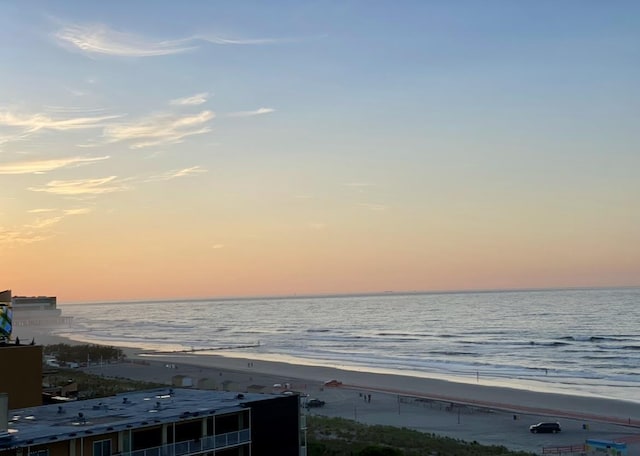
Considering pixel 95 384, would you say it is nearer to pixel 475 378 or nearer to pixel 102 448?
pixel 475 378

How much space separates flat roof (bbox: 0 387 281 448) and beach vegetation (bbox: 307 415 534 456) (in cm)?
1017

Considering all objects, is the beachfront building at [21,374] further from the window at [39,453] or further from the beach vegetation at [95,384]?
the beach vegetation at [95,384]

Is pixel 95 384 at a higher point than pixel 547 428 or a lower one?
higher

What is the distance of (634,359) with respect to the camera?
3465 inches

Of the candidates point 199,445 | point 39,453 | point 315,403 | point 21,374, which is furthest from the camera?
point 315,403

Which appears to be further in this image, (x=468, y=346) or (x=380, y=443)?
(x=468, y=346)

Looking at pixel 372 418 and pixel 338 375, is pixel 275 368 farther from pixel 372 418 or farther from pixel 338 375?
pixel 372 418

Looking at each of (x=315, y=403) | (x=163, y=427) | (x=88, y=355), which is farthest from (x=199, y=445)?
(x=88, y=355)

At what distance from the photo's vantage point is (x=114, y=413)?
966 inches

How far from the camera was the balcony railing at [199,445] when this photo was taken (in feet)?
73.7

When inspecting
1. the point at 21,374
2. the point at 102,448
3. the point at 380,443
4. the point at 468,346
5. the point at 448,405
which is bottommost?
the point at 448,405

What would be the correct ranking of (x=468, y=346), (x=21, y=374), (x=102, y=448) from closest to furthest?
(x=102, y=448) < (x=21, y=374) < (x=468, y=346)

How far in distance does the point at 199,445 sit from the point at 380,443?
791 inches

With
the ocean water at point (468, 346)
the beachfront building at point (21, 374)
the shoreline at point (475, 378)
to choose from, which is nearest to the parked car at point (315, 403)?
the shoreline at point (475, 378)
